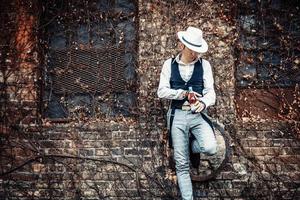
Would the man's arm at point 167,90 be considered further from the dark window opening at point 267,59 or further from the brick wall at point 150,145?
the dark window opening at point 267,59

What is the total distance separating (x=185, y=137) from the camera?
476 cm

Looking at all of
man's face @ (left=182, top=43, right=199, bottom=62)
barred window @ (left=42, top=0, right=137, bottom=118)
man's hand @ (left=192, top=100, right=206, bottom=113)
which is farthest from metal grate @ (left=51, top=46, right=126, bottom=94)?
man's hand @ (left=192, top=100, right=206, bottom=113)

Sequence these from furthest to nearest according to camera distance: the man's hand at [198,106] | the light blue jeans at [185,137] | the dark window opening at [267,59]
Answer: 1. the dark window opening at [267,59]
2. the light blue jeans at [185,137]
3. the man's hand at [198,106]

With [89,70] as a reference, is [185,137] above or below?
below

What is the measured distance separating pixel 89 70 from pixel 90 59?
147 millimetres

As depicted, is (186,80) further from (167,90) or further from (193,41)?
(193,41)

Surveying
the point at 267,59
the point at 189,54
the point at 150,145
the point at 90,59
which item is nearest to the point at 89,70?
the point at 90,59

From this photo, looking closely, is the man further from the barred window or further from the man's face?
the barred window

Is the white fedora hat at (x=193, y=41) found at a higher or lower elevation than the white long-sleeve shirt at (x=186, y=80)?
higher

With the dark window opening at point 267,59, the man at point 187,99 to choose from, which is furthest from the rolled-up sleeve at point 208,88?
the dark window opening at point 267,59

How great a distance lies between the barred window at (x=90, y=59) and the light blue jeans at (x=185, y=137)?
1.17 m

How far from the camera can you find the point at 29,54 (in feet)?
19.1

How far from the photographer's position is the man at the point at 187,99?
4672mm

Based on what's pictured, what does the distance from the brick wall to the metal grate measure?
0.34 meters
